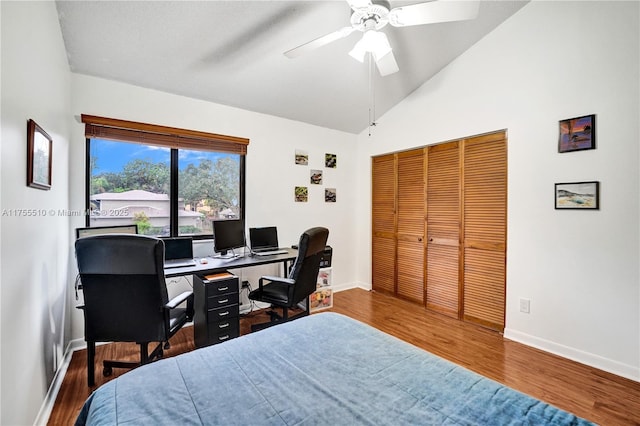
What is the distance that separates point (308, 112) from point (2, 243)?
127 inches

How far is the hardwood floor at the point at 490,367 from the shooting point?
1.92m

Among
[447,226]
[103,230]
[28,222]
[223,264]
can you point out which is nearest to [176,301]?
[223,264]

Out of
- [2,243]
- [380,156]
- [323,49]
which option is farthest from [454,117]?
[2,243]

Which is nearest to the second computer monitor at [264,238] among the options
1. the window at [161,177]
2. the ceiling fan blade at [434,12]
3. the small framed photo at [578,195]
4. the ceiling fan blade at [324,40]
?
the window at [161,177]

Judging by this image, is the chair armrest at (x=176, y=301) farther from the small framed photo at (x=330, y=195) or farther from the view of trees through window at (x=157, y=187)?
the small framed photo at (x=330, y=195)

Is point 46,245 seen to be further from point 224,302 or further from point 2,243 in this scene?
point 224,302

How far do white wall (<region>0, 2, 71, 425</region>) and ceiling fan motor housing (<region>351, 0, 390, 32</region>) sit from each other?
5.76 ft

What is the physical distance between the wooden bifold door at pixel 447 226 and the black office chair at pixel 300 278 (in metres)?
1.56

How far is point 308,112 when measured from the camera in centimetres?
385

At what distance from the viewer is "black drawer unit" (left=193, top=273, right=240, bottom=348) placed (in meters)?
2.56

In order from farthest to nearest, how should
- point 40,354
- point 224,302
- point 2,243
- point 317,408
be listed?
point 224,302 → point 40,354 → point 2,243 → point 317,408

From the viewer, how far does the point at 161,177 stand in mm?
3123

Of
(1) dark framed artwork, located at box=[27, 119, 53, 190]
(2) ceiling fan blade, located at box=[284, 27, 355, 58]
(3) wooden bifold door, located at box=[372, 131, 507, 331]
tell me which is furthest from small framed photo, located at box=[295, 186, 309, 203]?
(1) dark framed artwork, located at box=[27, 119, 53, 190]

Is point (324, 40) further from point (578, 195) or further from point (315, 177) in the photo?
point (578, 195)
